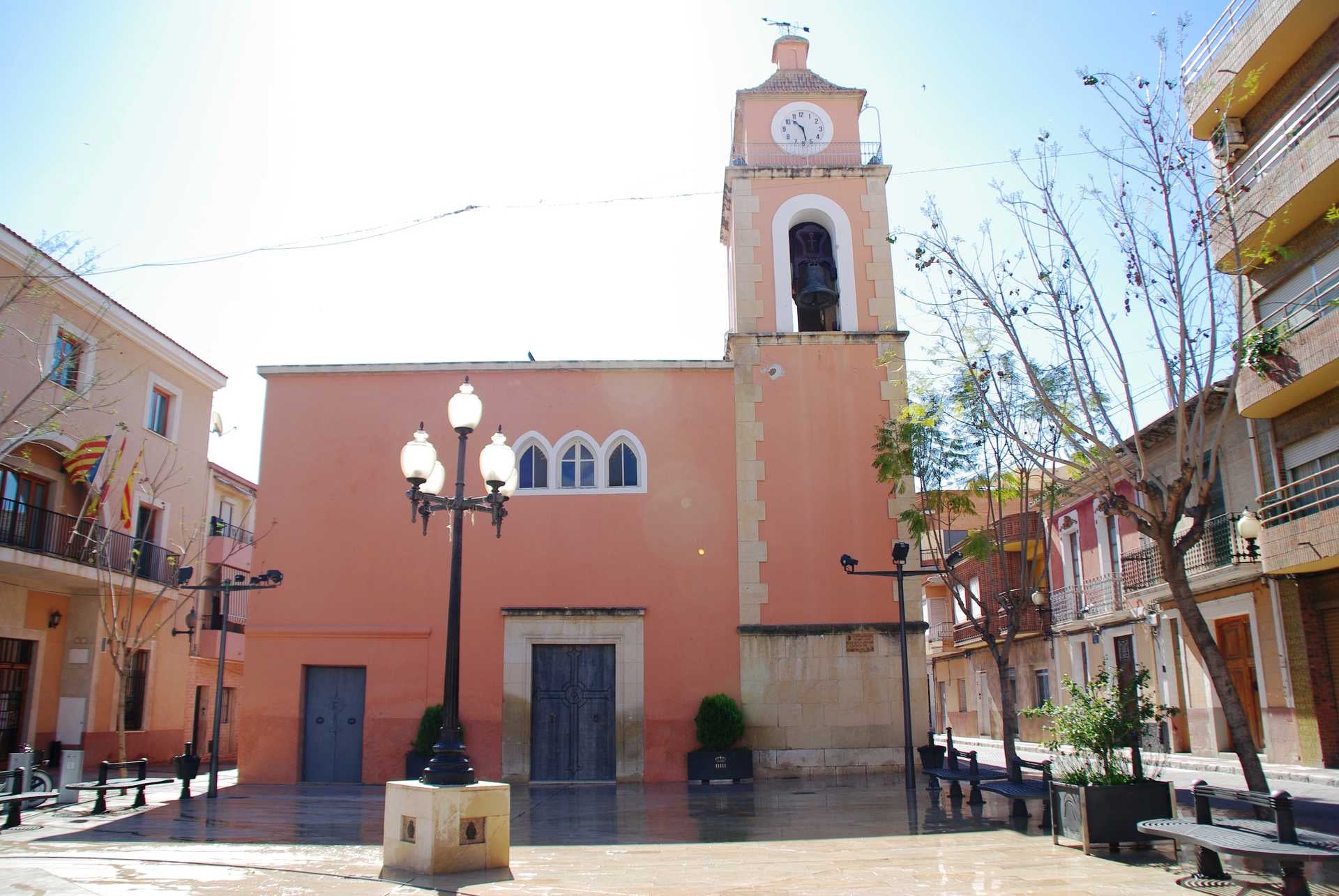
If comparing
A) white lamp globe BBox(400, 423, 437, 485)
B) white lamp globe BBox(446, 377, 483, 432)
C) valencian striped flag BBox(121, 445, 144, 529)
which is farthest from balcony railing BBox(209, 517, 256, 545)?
white lamp globe BBox(446, 377, 483, 432)

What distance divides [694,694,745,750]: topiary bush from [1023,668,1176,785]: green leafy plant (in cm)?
744

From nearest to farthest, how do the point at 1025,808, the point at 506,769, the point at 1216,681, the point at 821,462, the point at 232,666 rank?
1. the point at 1216,681
2. the point at 1025,808
3. the point at 506,769
4. the point at 821,462
5. the point at 232,666

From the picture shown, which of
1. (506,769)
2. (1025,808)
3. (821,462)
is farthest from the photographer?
(821,462)

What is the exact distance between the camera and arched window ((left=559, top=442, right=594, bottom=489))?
16.9 meters

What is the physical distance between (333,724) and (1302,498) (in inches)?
634

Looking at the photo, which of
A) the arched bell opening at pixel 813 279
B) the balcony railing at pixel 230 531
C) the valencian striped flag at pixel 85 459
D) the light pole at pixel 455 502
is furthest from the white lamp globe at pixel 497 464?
the balcony railing at pixel 230 531

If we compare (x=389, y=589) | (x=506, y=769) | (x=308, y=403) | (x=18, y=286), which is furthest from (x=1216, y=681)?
(x=18, y=286)

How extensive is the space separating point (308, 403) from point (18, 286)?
532cm

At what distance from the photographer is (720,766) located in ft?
50.3

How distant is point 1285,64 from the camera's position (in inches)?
645

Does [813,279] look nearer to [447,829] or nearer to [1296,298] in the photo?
[1296,298]

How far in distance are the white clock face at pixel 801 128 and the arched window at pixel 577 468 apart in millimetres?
6563

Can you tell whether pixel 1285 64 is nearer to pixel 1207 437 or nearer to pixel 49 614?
pixel 1207 437

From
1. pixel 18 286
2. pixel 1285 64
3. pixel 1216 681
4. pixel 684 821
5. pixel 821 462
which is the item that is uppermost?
pixel 1285 64
